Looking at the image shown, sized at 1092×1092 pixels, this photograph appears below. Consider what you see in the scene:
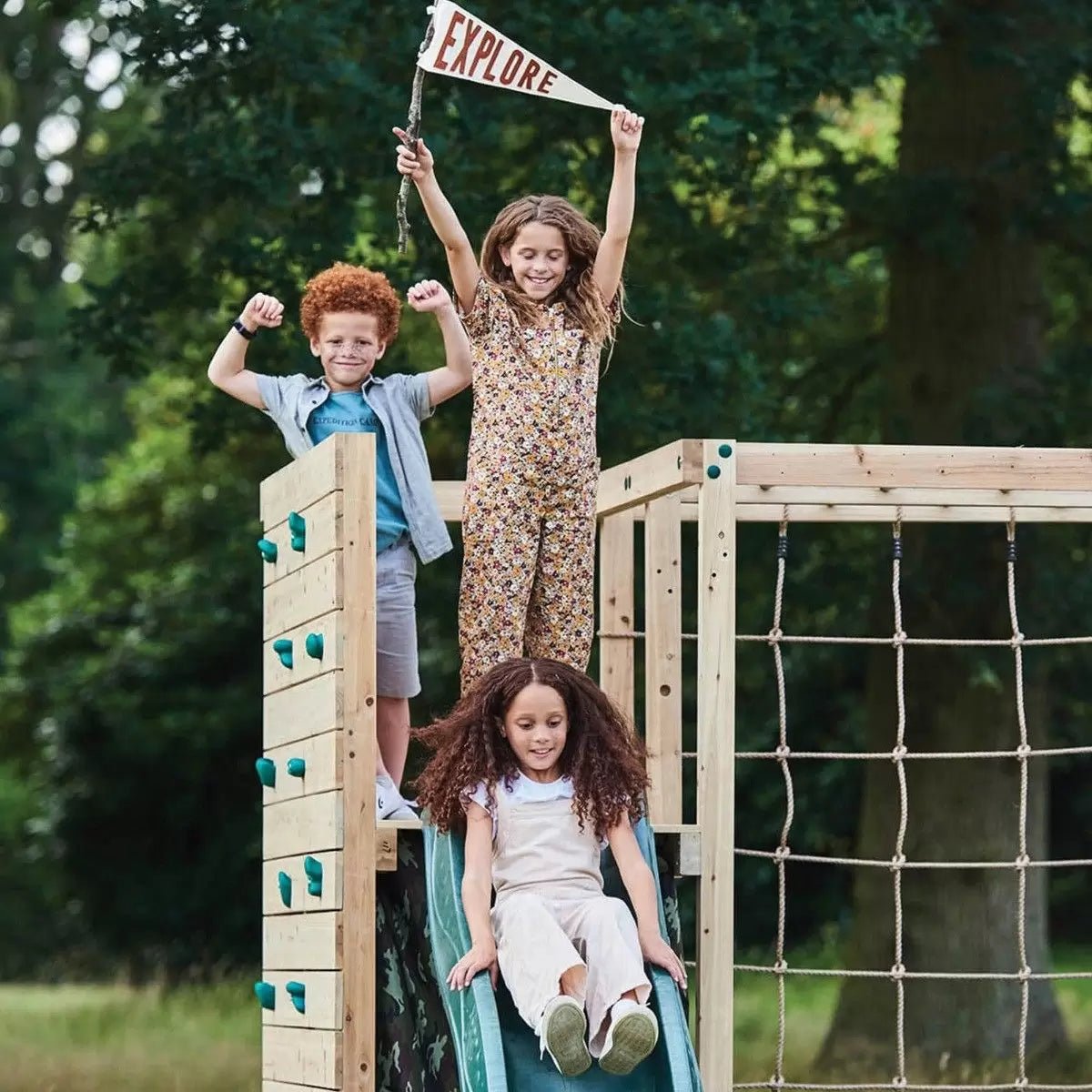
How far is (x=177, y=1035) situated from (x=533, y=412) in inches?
302

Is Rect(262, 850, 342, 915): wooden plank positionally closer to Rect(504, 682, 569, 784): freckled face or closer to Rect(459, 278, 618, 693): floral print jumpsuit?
Rect(504, 682, 569, 784): freckled face

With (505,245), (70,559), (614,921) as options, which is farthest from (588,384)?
(70,559)

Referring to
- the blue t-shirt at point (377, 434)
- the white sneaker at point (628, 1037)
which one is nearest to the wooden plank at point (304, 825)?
the blue t-shirt at point (377, 434)

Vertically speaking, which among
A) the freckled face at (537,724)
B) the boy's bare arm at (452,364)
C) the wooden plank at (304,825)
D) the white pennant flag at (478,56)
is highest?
the white pennant flag at (478,56)

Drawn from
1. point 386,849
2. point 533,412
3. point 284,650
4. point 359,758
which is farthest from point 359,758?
point 533,412

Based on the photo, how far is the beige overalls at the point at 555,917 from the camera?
5082mm

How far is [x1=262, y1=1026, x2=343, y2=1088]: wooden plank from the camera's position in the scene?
18.0 feet

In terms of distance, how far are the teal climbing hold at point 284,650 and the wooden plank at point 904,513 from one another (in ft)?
4.12

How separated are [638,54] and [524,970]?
5160mm

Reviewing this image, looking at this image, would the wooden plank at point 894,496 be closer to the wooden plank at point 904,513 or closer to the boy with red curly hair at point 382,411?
the wooden plank at point 904,513

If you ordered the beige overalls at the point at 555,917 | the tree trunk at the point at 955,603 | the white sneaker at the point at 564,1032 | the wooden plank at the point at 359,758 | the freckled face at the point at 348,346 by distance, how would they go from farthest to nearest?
the tree trunk at the point at 955,603 → the freckled face at the point at 348,346 → the wooden plank at the point at 359,758 → the beige overalls at the point at 555,917 → the white sneaker at the point at 564,1032

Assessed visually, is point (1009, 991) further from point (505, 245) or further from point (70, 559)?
point (70, 559)

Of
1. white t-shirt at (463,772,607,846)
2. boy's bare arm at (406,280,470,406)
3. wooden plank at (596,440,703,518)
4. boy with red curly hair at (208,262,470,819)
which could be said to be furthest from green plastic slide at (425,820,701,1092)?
boy's bare arm at (406,280,470,406)

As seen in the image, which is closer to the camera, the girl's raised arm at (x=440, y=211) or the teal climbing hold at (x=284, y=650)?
the girl's raised arm at (x=440, y=211)
